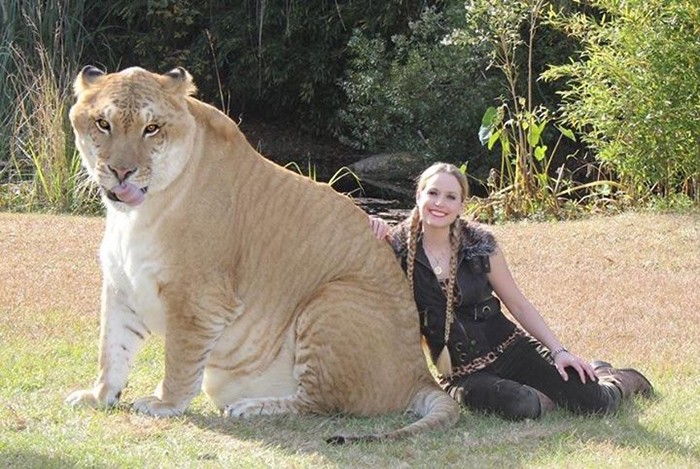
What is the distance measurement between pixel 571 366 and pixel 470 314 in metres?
0.57

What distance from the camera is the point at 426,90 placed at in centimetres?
1778

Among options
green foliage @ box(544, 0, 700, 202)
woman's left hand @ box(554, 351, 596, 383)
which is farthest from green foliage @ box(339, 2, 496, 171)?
woman's left hand @ box(554, 351, 596, 383)

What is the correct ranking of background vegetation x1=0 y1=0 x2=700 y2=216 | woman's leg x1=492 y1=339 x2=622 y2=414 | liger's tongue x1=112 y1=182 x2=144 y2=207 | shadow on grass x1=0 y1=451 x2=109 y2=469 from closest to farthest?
shadow on grass x1=0 y1=451 x2=109 y2=469
liger's tongue x1=112 y1=182 x2=144 y2=207
woman's leg x1=492 y1=339 x2=622 y2=414
background vegetation x1=0 y1=0 x2=700 y2=216

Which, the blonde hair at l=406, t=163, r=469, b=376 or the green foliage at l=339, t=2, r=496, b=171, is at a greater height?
the blonde hair at l=406, t=163, r=469, b=376

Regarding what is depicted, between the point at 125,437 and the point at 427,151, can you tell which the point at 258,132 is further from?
the point at 125,437

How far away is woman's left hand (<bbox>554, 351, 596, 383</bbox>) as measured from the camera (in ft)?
20.7

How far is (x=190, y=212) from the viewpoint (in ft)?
19.9

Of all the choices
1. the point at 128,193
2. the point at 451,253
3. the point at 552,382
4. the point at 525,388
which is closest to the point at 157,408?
the point at 128,193

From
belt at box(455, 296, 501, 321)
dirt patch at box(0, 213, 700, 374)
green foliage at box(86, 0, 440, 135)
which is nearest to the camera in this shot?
belt at box(455, 296, 501, 321)

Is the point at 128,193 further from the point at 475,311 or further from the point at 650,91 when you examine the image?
the point at 650,91

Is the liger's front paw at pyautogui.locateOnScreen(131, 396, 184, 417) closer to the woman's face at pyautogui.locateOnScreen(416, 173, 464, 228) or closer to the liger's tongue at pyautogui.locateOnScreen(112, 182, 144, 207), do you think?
the liger's tongue at pyautogui.locateOnScreen(112, 182, 144, 207)

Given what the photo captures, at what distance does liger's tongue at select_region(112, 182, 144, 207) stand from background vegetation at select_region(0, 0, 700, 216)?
298 inches

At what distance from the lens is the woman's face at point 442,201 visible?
21.0 ft

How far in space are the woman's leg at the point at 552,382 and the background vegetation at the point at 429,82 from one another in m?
6.34
